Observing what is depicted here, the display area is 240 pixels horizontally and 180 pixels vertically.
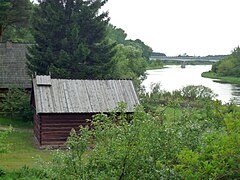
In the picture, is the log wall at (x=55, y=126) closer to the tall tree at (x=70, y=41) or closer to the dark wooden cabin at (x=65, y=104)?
the dark wooden cabin at (x=65, y=104)

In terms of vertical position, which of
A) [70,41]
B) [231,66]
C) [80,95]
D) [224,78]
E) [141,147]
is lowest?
[224,78]

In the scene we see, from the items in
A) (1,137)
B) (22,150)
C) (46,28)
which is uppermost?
(46,28)

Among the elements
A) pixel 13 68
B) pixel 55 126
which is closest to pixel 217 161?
pixel 55 126

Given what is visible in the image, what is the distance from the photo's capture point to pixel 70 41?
30.7 m

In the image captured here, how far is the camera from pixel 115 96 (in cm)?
2394

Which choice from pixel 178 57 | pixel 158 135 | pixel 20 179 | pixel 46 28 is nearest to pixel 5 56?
pixel 46 28

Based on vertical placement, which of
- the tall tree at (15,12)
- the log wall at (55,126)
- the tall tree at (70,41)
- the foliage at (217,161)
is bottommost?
the log wall at (55,126)

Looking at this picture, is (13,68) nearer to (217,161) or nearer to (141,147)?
(141,147)

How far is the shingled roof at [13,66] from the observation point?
111ft

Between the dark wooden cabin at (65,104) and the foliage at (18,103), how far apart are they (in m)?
6.33

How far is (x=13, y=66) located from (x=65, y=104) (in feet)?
47.4

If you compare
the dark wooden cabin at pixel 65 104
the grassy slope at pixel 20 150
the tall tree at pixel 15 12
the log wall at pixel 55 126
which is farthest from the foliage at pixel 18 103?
the tall tree at pixel 15 12

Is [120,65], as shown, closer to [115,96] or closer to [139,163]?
[115,96]

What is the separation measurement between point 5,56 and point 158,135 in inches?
1207
